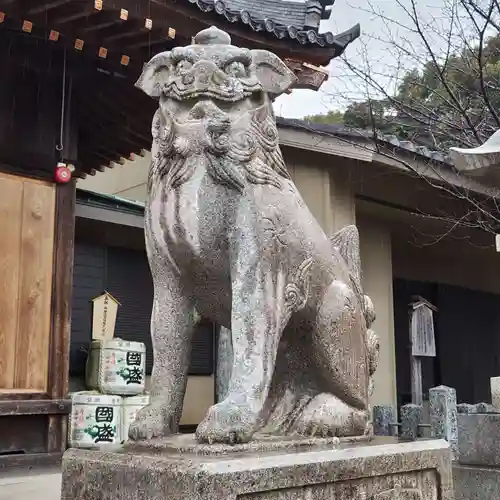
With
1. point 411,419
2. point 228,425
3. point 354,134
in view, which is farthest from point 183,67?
point 354,134

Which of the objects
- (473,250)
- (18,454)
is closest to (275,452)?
(18,454)

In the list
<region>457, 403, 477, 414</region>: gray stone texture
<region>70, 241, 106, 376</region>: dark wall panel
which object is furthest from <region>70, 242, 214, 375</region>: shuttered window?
<region>457, 403, 477, 414</region>: gray stone texture

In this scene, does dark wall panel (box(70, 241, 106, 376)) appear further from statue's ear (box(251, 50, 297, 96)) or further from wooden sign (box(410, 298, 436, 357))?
statue's ear (box(251, 50, 297, 96))

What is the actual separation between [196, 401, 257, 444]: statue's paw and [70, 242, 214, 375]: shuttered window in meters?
5.80

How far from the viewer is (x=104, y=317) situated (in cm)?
739

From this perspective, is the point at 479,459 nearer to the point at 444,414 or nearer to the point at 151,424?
the point at 444,414

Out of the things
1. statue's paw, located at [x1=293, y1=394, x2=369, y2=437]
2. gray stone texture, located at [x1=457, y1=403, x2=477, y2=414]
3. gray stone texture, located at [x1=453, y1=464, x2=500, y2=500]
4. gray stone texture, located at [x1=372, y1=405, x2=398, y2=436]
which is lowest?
gray stone texture, located at [x1=453, y1=464, x2=500, y2=500]

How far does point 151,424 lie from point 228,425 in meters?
0.30

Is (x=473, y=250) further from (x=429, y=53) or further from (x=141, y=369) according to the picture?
(x=141, y=369)

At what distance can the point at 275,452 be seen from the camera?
1872 mm

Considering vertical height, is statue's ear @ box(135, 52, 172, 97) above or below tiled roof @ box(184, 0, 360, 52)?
below

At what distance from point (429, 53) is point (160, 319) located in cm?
619

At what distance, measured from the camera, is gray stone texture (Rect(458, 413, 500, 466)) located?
427 centimetres

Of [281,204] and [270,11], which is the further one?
[270,11]
